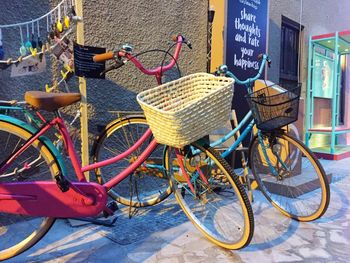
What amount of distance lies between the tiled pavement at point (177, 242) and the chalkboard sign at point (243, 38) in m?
1.99

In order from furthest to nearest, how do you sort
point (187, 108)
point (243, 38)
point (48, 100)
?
1. point (243, 38)
2. point (48, 100)
3. point (187, 108)

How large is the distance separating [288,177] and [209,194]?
844 millimetres

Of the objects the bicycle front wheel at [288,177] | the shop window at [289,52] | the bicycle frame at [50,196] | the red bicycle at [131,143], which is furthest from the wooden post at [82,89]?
the shop window at [289,52]

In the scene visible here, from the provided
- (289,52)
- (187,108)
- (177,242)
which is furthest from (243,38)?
(177,242)

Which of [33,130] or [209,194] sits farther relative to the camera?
[209,194]

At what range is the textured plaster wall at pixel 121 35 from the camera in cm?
289

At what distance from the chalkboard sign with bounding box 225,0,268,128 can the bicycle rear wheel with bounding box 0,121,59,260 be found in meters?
2.77

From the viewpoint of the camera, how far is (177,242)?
267 centimetres

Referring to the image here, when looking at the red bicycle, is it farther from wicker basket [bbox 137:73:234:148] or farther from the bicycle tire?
wicker basket [bbox 137:73:234:148]

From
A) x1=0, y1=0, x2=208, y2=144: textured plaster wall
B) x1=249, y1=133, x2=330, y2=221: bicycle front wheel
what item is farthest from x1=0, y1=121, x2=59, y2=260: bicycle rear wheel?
x1=249, y1=133, x2=330, y2=221: bicycle front wheel

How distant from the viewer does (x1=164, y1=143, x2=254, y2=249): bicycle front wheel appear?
92.0 inches

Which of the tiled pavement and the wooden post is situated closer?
the tiled pavement

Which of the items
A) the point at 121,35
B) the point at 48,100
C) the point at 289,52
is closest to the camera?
the point at 48,100

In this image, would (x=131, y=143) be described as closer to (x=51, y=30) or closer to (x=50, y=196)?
(x=50, y=196)
